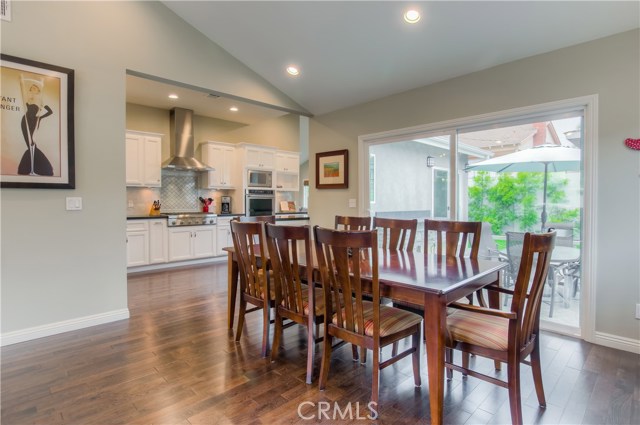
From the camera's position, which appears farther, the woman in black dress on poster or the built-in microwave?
the built-in microwave

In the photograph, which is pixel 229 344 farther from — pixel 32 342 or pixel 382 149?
pixel 382 149

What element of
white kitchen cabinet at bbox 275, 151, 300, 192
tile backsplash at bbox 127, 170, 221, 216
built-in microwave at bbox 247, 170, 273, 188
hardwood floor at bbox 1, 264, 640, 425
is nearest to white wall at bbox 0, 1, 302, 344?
hardwood floor at bbox 1, 264, 640, 425

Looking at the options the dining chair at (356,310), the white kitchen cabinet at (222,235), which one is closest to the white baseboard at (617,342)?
the dining chair at (356,310)

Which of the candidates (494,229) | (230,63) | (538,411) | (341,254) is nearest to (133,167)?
(230,63)

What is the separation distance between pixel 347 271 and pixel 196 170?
5.46 metres

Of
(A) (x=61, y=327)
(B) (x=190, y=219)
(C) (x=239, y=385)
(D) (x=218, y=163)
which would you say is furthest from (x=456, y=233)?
(D) (x=218, y=163)

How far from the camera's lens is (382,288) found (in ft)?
6.23

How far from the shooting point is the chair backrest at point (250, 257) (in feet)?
7.89

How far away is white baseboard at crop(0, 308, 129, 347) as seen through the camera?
108 inches

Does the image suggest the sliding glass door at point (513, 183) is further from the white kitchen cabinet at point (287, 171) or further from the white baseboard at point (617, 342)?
the white kitchen cabinet at point (287, 171)

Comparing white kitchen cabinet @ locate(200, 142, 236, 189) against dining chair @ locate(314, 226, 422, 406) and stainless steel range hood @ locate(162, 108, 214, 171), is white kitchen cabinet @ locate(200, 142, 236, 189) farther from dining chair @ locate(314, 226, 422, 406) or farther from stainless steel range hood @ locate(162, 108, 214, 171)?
dining chair @ locate(314, 226, 422, 406)

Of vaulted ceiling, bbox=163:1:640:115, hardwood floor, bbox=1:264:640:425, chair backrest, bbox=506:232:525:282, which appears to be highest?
vaulted ceiling, bbox=163:1:640:115

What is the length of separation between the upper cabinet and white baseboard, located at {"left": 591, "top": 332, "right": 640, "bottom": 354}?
6.20m

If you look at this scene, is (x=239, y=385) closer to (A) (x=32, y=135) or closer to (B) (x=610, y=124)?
(A) (x=32, y=135)
